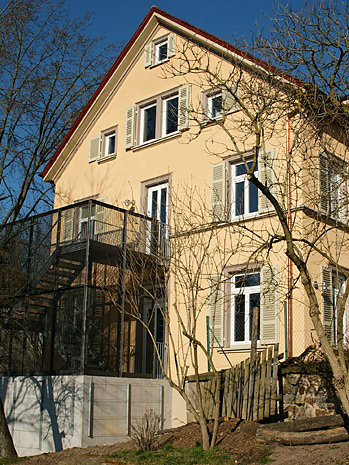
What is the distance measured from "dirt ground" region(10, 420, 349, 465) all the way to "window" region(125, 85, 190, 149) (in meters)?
9.38

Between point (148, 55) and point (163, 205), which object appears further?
point (148, 55)

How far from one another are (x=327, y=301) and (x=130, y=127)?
8908 mm

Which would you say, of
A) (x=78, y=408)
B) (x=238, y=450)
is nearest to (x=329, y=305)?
(x=238, y=450)

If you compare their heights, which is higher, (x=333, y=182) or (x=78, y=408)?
(x=333, y=182)

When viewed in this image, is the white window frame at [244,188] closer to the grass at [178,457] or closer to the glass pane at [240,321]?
the glass pane at [240,321]

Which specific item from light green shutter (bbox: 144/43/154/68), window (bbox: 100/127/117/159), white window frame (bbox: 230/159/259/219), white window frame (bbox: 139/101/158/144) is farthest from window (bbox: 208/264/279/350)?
light green shutter (bbox: 144/43/154/68)

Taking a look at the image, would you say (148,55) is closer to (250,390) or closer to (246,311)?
(246,311)

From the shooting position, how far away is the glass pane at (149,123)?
777 inches

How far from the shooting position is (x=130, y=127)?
787 inches

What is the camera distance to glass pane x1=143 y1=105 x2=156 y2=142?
64.7ft

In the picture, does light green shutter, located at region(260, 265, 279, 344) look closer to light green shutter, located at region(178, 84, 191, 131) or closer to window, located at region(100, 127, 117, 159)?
light green shutter, located at region(178, 84, 191, 131)

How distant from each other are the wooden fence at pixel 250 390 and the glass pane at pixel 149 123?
9015mm

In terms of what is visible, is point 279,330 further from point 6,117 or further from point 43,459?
point 6,117

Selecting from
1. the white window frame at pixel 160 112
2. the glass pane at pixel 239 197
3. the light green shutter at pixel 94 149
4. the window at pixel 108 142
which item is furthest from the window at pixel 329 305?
the light green shutter at pixel 94 149
